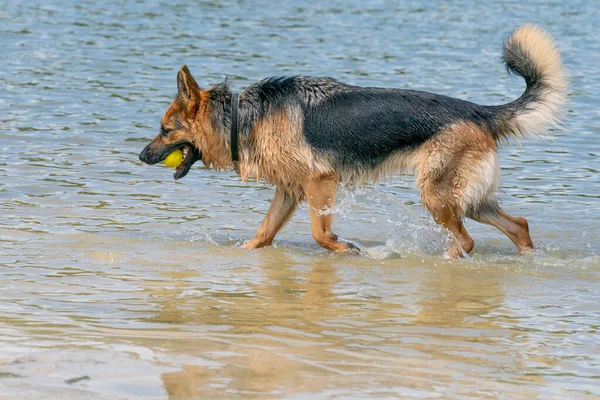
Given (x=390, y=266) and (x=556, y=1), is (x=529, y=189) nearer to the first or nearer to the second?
(x=390, y=266)

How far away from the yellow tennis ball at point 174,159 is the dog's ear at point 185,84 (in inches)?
18.6

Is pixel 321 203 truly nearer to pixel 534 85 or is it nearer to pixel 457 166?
pixel 457 166

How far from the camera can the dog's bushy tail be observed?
7.73 metres

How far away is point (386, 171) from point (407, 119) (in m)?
0.46

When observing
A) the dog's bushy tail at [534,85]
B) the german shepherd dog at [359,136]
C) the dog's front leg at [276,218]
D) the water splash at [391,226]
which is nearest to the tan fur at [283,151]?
the german shepherd dog at [359,136]

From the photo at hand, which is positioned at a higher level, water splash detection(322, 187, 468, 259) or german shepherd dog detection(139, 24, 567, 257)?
german shepherd dog detection(139, 24, 567, 257)

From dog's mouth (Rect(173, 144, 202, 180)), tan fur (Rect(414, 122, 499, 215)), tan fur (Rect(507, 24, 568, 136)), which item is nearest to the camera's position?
tan fur (Rect(414, 122, 499, 215))

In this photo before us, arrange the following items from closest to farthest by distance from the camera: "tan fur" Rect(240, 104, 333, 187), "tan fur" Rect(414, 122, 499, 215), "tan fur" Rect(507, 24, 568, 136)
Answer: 1. "tan fur" Rect(414, 122, 499, 215)
2. "tan fur" Rect(507, 24, 568, 136)
3. "tan fur" Rect(240, 104, 333, 187)

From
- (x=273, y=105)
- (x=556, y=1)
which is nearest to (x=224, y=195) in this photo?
(x=273, y=105)

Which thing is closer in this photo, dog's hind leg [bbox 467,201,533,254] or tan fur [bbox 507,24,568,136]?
tan fur [bbox 507,24,568,136]

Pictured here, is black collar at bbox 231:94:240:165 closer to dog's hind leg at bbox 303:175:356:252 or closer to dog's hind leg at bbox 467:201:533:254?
dog's hind leg at bbox 303:175:356:252

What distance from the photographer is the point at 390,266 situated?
7598 millimetres

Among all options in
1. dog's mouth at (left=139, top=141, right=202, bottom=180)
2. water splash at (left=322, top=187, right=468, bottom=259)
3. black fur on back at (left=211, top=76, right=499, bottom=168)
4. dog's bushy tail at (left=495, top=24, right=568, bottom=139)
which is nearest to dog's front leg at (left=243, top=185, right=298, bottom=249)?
water splash at (left=322, top=187, right=468, bottom=259)

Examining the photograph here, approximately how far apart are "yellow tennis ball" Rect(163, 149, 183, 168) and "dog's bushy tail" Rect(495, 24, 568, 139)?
2511mm
